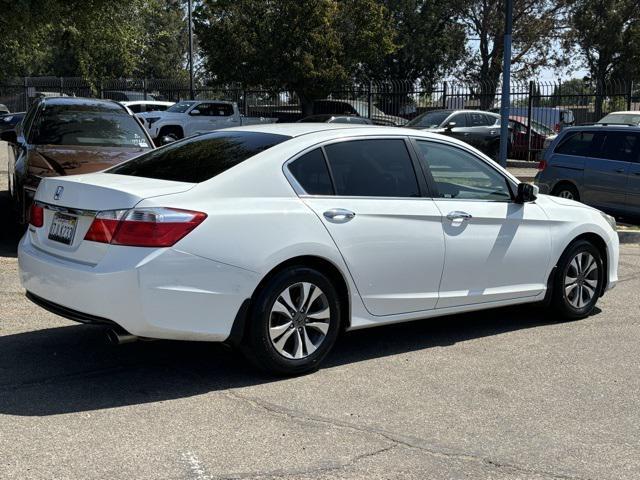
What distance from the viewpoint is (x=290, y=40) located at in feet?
95.0

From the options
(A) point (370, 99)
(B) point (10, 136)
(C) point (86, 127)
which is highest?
(A) point (370, 99)

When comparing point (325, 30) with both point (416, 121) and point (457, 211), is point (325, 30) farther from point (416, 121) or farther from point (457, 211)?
point (457, 211)

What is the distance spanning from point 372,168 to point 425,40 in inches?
1722

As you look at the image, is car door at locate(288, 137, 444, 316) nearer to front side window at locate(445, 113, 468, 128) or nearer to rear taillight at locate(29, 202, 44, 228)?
rear taillight at locate(29, 202, 44, 228)

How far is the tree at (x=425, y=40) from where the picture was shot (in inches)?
1816

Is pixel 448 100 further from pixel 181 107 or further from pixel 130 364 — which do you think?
pixel 130 364

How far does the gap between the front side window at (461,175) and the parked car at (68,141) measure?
4346mm

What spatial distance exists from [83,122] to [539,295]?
6.60 m

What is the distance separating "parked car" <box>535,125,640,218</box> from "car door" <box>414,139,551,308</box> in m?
6.18

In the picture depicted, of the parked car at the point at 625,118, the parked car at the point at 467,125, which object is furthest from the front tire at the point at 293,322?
the parked car at the point at 467,125

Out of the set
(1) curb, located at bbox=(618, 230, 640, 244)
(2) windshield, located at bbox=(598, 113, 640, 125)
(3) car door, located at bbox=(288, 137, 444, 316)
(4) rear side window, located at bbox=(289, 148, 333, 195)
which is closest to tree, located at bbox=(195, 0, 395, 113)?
(2) windshield, located at bbox=(598, 113, 640, 125)

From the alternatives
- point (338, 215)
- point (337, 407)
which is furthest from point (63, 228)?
point (337, 407)

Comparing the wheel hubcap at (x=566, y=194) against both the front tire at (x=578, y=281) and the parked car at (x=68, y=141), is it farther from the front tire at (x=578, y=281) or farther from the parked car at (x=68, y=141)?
the parked car at (x=68, y=141)

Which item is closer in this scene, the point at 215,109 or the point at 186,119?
the point at 186,119
